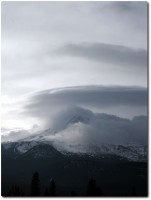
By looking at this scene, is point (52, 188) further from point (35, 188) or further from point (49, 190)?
point (35, 188)

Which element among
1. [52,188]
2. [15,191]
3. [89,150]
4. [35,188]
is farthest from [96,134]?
[15,191]

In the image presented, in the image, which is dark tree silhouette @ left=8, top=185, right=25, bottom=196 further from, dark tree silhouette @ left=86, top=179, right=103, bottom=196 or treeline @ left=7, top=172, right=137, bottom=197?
dark tree silhouette @ left=86, top=179, right=103, bottom=196

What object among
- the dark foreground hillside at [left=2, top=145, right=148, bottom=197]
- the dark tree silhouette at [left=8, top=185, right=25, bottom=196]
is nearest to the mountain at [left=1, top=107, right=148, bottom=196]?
the dark foreground hillside at [left=2, top=145, right=148, bottom=197]

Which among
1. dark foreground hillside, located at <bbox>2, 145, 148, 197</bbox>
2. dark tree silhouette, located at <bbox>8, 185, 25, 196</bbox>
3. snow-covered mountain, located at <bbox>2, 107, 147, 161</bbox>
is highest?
snow-covered mountain, located at <bbox>2, 107, 147, 161</bbox>

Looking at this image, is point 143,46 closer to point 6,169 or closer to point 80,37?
point 80,37

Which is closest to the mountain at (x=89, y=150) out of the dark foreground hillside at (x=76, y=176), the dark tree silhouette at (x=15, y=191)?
the dark foreground hillside at (x=76, y=176)

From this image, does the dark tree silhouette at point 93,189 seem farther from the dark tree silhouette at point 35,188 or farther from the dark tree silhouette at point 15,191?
the dark tree silhouette at point 15,191

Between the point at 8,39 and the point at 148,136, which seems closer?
the point at 148,136

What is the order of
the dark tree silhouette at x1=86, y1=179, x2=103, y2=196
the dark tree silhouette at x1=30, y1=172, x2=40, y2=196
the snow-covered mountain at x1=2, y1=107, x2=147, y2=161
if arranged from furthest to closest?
the snow-covered mountain at x1=2, y1=107, x2=147, y2=161, the dark tree silhouette at x1=30, y1=172, x2=40, y2=196, the dark tree silhouette at x1=86, y1=179, x2=103, y2=196

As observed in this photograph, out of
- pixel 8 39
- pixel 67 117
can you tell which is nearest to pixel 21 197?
pixel 67 117
